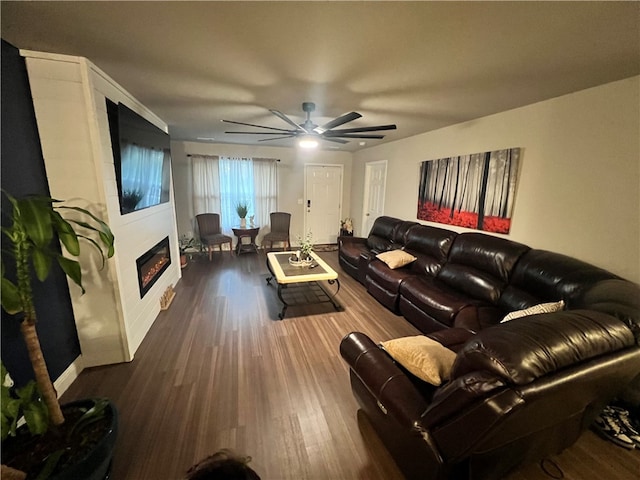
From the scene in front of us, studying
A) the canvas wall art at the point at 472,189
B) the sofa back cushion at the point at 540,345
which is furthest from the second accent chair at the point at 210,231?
the sofa back cushion at the point at 540,345

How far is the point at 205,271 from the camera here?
4523 millimetres

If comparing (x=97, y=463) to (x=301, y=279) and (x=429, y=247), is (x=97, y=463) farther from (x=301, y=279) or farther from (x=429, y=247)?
(x=429, y=247)

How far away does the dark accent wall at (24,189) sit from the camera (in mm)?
1485

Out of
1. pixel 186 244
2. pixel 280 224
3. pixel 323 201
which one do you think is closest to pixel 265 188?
pixel 280 224

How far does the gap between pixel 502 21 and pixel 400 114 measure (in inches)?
69.5

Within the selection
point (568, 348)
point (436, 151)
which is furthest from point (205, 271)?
point (568, 348)

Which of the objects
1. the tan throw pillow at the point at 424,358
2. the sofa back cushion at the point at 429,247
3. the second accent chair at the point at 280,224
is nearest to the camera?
the tan throw pillow at the point at 424,358

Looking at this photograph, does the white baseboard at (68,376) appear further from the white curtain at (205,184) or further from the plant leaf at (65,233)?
the white curtain at (205,184)

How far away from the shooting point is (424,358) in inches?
56.8

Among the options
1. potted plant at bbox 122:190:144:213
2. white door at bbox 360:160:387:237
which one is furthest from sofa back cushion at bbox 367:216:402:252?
potted plant at bbox 122:190:144:213

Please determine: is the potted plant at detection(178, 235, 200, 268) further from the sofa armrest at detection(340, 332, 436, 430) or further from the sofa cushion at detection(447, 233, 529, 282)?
the sofa cushion at detection(447, 233, 529, 282)

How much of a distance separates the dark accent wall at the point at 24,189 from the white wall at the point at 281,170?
371 centimetres

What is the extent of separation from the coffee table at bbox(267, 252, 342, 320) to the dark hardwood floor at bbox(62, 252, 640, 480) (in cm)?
32

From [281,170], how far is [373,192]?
2.20m
